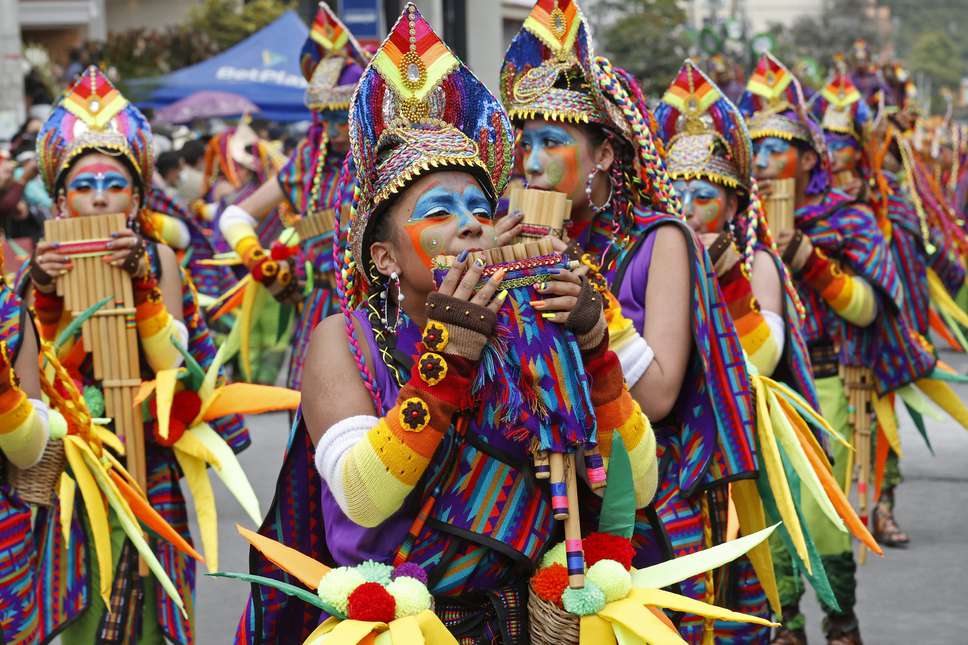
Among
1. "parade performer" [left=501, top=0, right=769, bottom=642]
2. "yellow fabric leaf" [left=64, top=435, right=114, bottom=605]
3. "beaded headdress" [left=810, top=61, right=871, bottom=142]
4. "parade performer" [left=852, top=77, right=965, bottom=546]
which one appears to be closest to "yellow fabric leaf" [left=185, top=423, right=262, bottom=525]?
"yellow fabric leaf" [left=64, top=435, right=114, bottom=605]

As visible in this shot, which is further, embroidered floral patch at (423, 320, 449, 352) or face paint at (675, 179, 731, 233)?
face paint at (675, 179, 731, 233)

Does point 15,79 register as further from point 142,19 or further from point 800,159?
point 142,19

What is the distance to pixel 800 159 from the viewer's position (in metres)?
6.95

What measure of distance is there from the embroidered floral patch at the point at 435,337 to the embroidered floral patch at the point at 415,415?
0.10m

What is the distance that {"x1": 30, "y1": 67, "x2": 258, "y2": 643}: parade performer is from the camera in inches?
212

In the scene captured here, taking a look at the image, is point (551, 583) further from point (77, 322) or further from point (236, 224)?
point (236, 224)

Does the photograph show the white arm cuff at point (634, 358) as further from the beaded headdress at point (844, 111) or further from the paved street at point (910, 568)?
the beaded headdress at point (844, 111)

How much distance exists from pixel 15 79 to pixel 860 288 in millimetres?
11729

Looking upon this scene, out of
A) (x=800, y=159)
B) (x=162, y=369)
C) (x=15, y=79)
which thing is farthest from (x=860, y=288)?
(x=15, y=79)

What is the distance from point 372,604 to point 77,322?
2.70 meters

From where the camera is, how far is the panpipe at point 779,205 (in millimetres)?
6512

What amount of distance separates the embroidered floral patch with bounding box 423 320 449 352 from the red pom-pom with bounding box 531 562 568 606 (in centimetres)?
51

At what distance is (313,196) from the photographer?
7.93 metres

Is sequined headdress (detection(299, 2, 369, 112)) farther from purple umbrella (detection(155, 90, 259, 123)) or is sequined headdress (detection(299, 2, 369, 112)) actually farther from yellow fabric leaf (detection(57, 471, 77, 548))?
purple umbrella (detection(155, 90, 259, 123))
